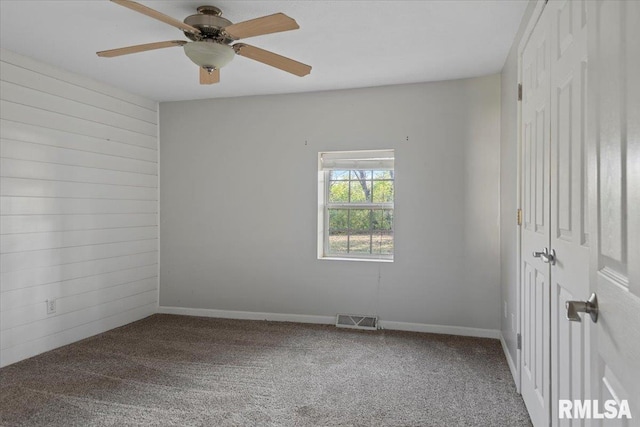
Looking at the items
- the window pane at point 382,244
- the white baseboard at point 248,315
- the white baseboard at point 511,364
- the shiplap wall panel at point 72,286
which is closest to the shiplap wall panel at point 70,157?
the shiplap wall panel at point 72,286

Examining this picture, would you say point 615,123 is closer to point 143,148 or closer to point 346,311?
point 346,311

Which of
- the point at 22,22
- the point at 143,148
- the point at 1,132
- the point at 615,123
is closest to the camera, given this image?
the point at 615,123

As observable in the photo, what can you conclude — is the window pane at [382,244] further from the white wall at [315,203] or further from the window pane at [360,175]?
the window pane at [360,175]

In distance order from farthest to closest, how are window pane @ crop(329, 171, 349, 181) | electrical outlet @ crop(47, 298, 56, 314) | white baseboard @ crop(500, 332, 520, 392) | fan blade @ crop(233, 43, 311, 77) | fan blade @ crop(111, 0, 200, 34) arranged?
window pane @ crop(329, 171, 349, 181) < electrical outlet @ crop(47, 298, 56, 314) < white baseboard @ crop(500, 332, 520, 392) < fan blade @ crop(233, 43, 311, 77) < fan blade @ crop(111, 0, 200, 34)

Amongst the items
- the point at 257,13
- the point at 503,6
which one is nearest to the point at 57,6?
the point at 257,13

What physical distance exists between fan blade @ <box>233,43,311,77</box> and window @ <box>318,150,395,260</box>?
5.45 feet

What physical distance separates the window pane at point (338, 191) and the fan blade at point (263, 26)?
2.27 m

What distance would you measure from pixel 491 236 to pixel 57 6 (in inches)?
146

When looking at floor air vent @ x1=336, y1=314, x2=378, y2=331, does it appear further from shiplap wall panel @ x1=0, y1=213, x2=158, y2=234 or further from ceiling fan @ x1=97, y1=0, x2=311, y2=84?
ceiling fan @ x1=97, y1=0, x2=311, y2=84

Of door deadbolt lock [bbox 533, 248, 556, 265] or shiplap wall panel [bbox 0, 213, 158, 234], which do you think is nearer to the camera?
door deadbolt lock [bbox 533, 248, 556, 265]

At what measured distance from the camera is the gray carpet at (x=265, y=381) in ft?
7.89

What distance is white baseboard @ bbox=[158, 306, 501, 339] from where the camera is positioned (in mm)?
3879

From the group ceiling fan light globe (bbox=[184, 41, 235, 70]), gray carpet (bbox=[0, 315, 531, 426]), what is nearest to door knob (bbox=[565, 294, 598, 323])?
gray carpet (bbox=[0, 315, 531, 426])

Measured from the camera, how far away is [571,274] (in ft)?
5.02
